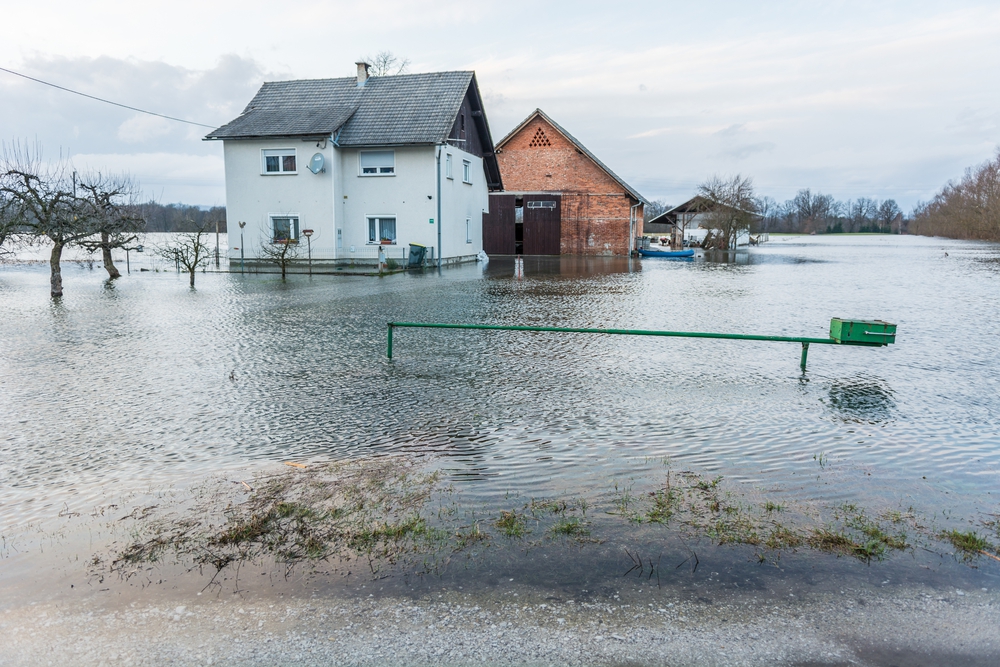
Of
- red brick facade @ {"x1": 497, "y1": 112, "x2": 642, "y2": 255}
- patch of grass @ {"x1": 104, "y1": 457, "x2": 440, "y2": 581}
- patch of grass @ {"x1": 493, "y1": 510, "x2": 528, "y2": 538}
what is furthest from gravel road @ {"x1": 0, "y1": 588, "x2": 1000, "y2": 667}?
red brick facade @ {"x1": 497, "y1": 112, "x2": 642, "y2": 255}

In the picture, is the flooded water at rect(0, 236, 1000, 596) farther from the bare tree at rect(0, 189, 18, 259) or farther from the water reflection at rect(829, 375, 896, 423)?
the bare tree at rect(0, 189, 18, 259)

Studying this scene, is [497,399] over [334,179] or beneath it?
beneath

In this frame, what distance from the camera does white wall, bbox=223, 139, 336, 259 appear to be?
26984 mm

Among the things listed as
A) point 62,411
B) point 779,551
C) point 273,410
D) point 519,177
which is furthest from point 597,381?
point 519,177

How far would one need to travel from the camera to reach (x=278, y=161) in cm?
2736

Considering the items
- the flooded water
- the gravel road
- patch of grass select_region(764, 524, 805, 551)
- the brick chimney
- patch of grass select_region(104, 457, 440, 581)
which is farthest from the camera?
the brick chimney

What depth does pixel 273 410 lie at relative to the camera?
22.5 ft

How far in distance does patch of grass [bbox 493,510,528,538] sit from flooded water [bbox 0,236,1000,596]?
0.34 metres

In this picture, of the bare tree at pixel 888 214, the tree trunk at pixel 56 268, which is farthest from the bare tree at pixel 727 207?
the bare tree at pixel 888 214

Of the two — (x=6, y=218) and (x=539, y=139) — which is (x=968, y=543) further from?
(x=539, y=139)

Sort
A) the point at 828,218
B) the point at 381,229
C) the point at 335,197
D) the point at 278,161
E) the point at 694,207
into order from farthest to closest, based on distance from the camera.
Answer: the point at 828,218 < the point at 694,207 < the point at 381,229 < the point at 278,161 < the point at 335,197

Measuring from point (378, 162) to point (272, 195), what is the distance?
4387 mm

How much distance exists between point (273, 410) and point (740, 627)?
196 inches

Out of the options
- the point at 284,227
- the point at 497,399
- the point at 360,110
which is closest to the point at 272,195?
the point at 284,227
